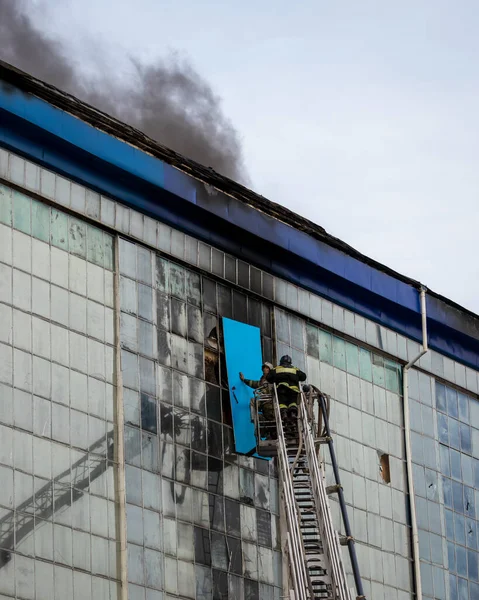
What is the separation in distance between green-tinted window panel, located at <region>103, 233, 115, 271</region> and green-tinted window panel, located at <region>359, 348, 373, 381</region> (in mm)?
7846

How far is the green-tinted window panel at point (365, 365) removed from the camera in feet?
117

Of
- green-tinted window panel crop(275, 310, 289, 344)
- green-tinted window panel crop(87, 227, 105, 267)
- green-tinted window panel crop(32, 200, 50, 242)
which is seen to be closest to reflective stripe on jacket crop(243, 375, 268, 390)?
green-tinted window panel crop(275, 310, 289, 344)

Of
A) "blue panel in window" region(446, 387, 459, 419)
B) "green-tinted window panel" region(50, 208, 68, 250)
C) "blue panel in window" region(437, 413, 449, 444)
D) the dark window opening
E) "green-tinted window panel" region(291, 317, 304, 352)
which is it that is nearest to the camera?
"green-tinted window panel" region(50, 208, 68, 250)

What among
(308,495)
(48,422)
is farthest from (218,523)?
(48,422)

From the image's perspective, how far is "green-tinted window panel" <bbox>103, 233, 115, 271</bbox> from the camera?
3016 centimetres

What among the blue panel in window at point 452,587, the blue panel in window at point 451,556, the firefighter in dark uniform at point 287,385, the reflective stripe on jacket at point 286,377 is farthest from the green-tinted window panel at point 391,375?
the reflective stripe on jacket at point 286,377

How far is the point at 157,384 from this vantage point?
3023 centimetres

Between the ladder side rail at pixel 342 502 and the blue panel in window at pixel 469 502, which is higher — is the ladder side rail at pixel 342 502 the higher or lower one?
the lower one

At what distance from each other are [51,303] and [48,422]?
7.40 feet

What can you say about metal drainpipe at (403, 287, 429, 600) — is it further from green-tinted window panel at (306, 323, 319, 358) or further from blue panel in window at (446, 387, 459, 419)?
green-tinted window panel at (306, 323, 319, 358)

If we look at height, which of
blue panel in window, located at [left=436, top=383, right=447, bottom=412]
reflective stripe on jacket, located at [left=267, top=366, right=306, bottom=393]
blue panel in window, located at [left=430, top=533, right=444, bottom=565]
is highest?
blue panel in window, located at [left=436, top=383, right=447, bottom=412]

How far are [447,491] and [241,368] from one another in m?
7.59

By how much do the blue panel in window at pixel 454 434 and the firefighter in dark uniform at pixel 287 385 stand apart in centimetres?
800

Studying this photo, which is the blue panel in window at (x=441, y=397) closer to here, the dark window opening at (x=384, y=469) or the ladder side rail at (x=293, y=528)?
the dark window opening at (x=384, y=469)
